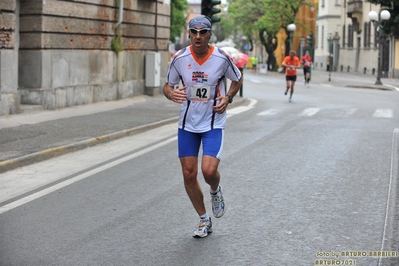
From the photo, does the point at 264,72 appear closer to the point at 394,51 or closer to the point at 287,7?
the point at 287,7

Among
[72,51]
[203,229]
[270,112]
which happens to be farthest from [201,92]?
[72,51]

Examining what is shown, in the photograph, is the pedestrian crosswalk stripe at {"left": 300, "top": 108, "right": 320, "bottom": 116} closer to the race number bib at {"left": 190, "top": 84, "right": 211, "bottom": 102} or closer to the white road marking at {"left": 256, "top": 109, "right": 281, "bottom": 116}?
the white road marking at {"left": 256, "top": 109, "right": 281, "bottom": 116}

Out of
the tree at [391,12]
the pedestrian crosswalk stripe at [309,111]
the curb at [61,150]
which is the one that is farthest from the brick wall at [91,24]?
the tree at [391,12]

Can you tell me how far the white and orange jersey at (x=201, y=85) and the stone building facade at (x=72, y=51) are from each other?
1233 cm

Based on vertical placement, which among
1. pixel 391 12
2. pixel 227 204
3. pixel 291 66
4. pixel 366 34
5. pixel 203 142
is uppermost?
pixel 391 12

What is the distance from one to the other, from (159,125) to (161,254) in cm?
1218

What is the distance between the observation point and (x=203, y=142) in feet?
24.7

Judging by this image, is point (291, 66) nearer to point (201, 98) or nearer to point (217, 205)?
point (217, 205)

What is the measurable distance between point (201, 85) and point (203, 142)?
1.63 ft

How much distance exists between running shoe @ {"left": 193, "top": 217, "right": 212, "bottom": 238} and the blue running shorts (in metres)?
0.59

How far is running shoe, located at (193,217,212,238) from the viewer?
7488mm

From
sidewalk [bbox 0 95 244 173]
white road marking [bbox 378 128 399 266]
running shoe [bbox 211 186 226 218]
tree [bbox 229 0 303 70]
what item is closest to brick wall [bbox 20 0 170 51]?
sidewalk [bbox 0 95 244 173]

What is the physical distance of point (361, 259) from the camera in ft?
21.8

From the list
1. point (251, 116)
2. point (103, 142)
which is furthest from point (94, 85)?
point (103, 142)
